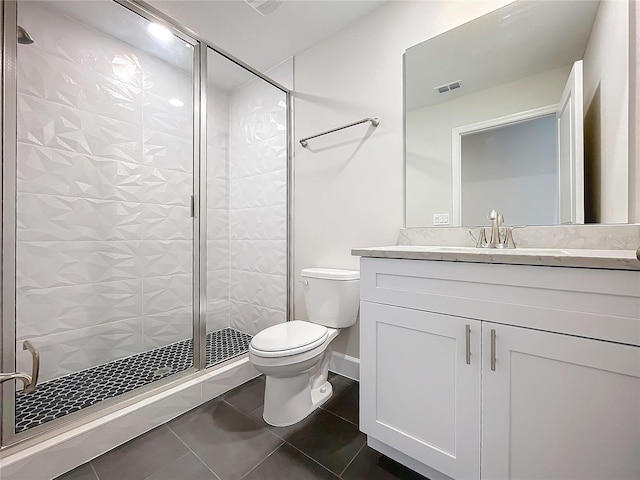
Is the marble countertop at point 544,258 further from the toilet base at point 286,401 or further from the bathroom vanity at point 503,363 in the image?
the toilet base at point 286,401

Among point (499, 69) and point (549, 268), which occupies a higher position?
point (499, 69)

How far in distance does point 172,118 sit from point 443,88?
1784mm

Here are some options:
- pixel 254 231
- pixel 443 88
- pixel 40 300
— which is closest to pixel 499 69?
pixel 443 88

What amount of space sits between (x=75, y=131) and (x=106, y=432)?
1682mm

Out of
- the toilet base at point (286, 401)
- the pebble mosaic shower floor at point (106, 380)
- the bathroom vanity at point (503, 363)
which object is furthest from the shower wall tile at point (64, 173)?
the bathroom vanity at point (503, 363)

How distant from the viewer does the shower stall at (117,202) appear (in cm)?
153

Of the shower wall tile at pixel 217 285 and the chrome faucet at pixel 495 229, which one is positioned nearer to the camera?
the chrome faucet at pixel 495 229

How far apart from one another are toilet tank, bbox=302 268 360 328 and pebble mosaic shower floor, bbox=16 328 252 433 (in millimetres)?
713

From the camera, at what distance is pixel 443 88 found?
156 cm

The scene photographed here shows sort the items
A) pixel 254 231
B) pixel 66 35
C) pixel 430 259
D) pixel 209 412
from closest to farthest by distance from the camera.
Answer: pixel 430 259 < pixel 209 412 < pixel 66 35 < pixel 254 231

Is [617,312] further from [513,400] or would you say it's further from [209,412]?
[209,412]

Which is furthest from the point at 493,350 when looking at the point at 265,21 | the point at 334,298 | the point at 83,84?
the point at 83,84

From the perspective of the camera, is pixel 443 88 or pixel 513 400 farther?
pixel 443 88

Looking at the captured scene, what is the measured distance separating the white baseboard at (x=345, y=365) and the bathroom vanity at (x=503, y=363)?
2.22 feet
